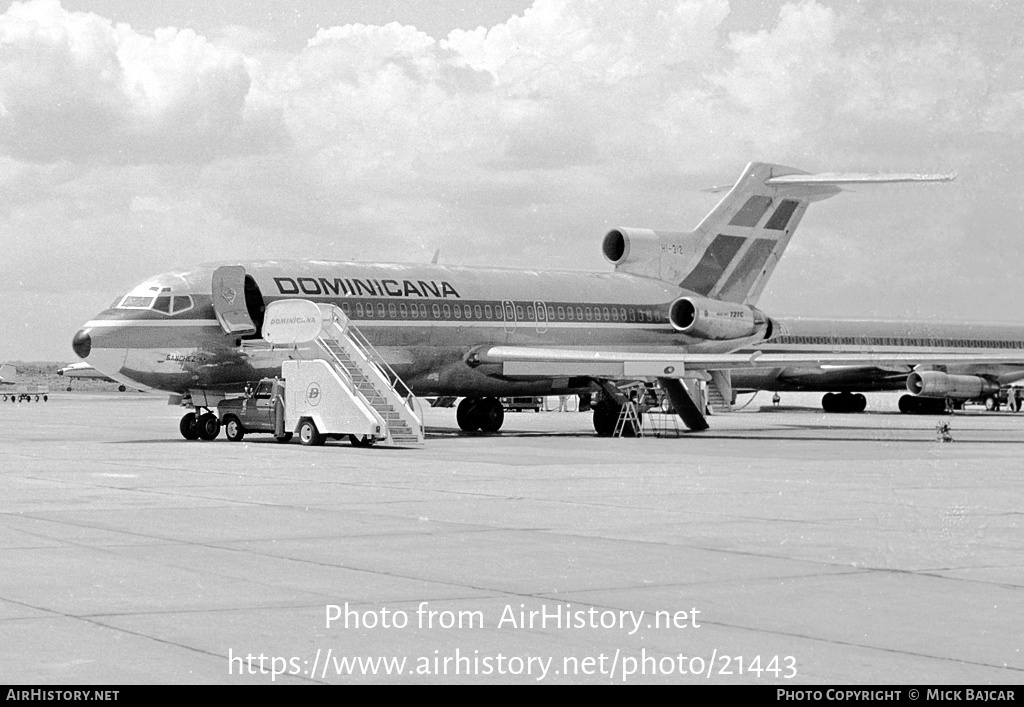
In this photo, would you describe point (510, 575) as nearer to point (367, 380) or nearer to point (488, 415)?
point (367, 380)

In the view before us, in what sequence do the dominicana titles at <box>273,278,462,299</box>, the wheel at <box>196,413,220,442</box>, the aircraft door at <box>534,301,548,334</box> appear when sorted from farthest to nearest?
the aircraft door at <box>534,301,548,334</box> → the dominicana titles at <box>273,278,462,299</box> → the wheel at <box>196,413,220,442</box>

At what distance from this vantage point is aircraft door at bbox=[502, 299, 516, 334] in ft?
126

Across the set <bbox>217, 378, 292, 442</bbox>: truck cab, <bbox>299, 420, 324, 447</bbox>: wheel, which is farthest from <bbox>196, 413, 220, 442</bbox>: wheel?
<bbox>299, 420, 324, 447</bbox>: wheel

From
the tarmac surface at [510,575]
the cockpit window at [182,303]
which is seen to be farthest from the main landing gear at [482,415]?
the tarmac surface at [510,575]

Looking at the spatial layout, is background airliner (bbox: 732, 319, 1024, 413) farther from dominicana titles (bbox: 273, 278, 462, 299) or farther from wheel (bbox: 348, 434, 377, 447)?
wheel (bbox: 348, 434, 377, 447)

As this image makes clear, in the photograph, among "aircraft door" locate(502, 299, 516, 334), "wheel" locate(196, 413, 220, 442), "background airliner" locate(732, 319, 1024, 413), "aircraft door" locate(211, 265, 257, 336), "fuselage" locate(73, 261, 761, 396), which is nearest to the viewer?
"fuselage" locate(73, 261, 761, 396)

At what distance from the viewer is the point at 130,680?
7.25 metres

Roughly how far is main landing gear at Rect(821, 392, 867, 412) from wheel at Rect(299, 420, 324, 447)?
4015cm

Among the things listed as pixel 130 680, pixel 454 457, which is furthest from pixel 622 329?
pixel 130 680

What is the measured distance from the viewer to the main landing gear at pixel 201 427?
3400 cm

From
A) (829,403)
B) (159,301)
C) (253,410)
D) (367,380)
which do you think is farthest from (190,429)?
(829,403)

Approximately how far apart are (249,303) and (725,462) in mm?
14191

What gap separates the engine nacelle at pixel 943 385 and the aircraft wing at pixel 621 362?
2208 cm

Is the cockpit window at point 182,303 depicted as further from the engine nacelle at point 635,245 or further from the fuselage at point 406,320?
the engine nacelle at point 635,245
